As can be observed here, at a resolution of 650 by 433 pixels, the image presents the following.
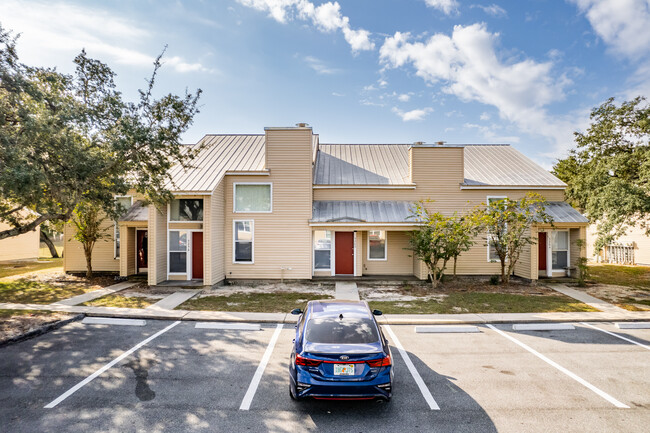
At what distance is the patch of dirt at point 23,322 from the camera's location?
888 cm

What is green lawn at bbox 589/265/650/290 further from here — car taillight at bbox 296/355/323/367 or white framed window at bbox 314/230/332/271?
car taillight at bbox 296/355/323/367

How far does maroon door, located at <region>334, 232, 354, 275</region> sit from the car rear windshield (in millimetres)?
11765

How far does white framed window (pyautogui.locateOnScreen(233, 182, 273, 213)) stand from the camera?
17.3 metres

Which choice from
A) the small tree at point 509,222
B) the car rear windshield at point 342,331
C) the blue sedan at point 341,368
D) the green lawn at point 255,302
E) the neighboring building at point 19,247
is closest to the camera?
the blue sedan at point 341,368

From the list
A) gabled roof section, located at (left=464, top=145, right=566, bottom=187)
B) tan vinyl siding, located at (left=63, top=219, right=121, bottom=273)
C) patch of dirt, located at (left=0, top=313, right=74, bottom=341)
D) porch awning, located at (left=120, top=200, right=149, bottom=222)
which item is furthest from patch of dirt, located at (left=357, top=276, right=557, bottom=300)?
tan vinyl siding, located at (left=63, top=219, right=121, bottom=273)

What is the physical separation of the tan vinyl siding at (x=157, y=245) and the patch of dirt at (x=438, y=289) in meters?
9.45

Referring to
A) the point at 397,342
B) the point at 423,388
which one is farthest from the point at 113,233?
the point at 423,388

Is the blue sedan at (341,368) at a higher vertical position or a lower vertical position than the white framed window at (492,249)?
lower

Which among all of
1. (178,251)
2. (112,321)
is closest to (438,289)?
(178,251)

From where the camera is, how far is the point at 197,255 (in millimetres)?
16484

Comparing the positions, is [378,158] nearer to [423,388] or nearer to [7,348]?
[423,388]

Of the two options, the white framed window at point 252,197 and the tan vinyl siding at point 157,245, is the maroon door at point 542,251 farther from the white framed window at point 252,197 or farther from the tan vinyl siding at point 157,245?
the tan vinyl siding at point 157,245

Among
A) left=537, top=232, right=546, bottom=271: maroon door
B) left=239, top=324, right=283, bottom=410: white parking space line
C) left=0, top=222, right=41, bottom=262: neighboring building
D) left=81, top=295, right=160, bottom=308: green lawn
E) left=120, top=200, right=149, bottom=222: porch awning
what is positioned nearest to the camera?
left=239, top=324, right=283, bottom=410: white parking space line

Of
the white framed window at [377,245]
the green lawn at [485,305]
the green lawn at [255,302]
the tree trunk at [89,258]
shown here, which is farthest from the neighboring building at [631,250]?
the tree trunk at [89,258]
